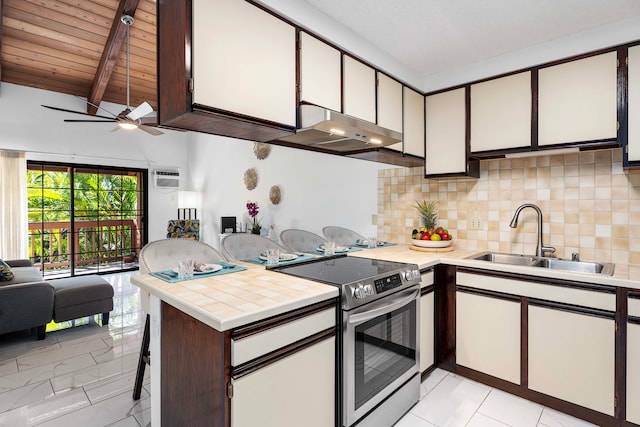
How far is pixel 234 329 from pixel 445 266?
5.87 ft

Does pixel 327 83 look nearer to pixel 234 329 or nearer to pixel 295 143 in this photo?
pixel 295 143

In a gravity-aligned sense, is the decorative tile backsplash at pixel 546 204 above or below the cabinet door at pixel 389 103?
below

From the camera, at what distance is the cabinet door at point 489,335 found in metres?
2.12

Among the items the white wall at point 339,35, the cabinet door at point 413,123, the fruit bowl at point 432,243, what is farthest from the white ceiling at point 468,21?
the fruit bowl at point 432,243

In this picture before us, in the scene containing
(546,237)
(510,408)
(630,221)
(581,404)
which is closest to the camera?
(581,404)

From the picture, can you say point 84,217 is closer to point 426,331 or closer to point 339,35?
point 339,35

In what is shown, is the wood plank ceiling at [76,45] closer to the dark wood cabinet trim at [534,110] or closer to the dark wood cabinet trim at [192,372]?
the dark wood cabinet trim at [192,372]

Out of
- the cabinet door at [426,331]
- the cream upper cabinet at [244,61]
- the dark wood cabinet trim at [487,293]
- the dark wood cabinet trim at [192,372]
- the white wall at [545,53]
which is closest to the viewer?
the dark wood cabinet trim at [192,372]

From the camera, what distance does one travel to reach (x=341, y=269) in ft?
6.55

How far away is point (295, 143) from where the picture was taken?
7.61 ft

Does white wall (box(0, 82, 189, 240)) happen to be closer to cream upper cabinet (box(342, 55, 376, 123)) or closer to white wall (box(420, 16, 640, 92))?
cream upper cabinet (box(342, 55, 376, 123))

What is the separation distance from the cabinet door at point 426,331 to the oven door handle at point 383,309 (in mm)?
288

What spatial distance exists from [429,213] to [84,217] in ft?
19.4

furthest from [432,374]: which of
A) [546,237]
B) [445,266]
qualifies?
[546,237]
